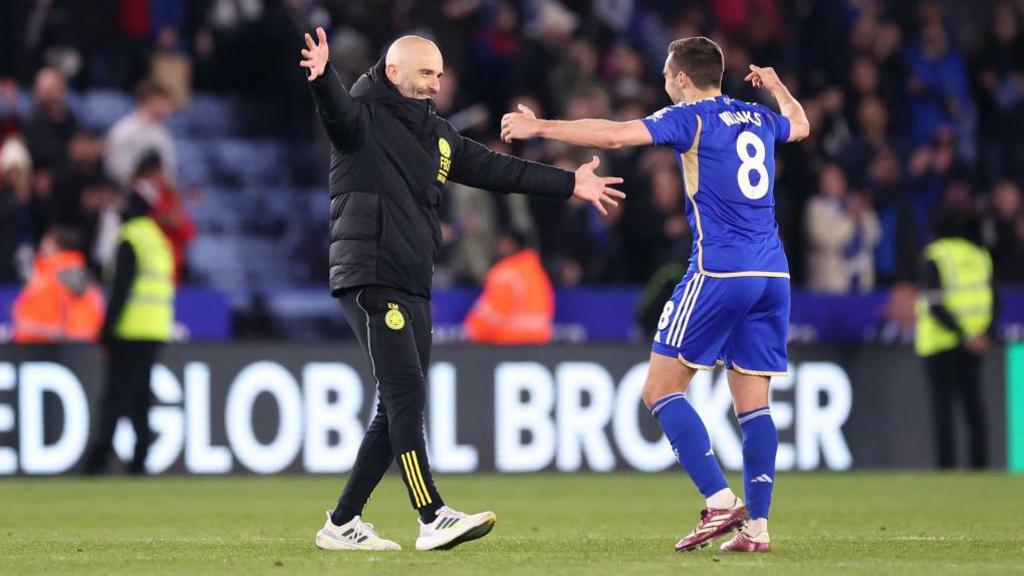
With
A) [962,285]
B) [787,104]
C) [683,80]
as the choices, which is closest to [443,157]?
[683,80]

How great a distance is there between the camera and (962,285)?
1522cm

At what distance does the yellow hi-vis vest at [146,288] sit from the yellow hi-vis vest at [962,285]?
5860 mm

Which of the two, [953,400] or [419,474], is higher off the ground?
[419,474]

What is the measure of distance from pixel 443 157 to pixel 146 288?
639 cm

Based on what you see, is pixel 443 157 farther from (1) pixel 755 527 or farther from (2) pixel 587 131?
(1) pixel 755 527

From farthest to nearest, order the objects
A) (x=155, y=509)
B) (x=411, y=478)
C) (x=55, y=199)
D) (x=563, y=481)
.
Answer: (x=55, y=199)
(x=563, y=481)
(x=155, y=509)
(x=411, y=478)

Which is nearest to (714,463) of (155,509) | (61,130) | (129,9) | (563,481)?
(155,509)

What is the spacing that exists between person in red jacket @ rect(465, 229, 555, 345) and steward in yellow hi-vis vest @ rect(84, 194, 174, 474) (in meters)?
2.95

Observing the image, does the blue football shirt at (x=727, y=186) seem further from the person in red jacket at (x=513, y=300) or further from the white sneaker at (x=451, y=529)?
the person in red jacket at (x=513, y=300)

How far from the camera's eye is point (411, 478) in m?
7.85

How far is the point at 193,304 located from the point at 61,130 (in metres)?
2.06

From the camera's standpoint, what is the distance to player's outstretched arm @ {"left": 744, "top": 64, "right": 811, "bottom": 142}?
833cm

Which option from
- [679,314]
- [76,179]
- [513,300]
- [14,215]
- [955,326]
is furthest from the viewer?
[76,179]

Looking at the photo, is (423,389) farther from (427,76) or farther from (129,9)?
(129,9)
